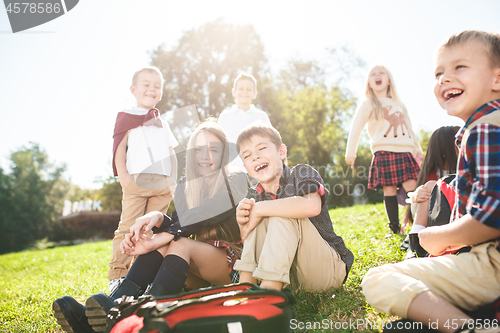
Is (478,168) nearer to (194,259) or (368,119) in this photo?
(194,259)

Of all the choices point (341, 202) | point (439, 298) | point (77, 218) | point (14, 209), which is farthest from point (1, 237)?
point (439, 298)

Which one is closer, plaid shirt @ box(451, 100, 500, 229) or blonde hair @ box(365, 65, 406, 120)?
plaid shirt @ box(451, 100, 500, 229)

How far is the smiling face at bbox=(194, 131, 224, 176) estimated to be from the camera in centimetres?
268

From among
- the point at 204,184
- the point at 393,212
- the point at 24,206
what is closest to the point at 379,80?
the point at 393,212

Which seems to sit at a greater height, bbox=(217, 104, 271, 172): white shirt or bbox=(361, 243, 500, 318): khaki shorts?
bbox=(217, 104, 271, 172): white shirt

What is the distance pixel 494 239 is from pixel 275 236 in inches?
36.8

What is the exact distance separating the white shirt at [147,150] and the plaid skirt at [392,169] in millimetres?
2556

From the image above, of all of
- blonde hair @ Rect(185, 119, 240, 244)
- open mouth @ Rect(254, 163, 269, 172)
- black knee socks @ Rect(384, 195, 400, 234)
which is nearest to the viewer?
open mouth @ Rect(254, 163, 269, 172)

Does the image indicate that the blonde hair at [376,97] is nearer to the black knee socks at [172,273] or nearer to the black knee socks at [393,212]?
the black knee socks at [393,212]

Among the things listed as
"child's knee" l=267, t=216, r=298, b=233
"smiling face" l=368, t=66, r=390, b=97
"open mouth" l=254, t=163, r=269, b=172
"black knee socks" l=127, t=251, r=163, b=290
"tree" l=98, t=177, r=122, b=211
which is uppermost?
"smiling face" l=368, t=66, r=390, b=97

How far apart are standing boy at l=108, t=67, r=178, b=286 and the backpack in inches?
84.2

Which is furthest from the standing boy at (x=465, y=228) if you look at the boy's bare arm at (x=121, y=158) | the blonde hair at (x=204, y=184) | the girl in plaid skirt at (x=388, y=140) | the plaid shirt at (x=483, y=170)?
the boy's bare arm at (x=121, y=158)

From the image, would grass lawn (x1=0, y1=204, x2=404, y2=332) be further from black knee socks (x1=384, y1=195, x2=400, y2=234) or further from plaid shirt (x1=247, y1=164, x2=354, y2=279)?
plaid shirt (x1=247, y1=164, x2=354, y2=279)

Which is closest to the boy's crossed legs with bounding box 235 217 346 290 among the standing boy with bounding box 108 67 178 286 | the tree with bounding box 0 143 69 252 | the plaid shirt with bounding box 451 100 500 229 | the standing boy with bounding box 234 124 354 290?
the standing boy with bounding box 234 124 354 290
